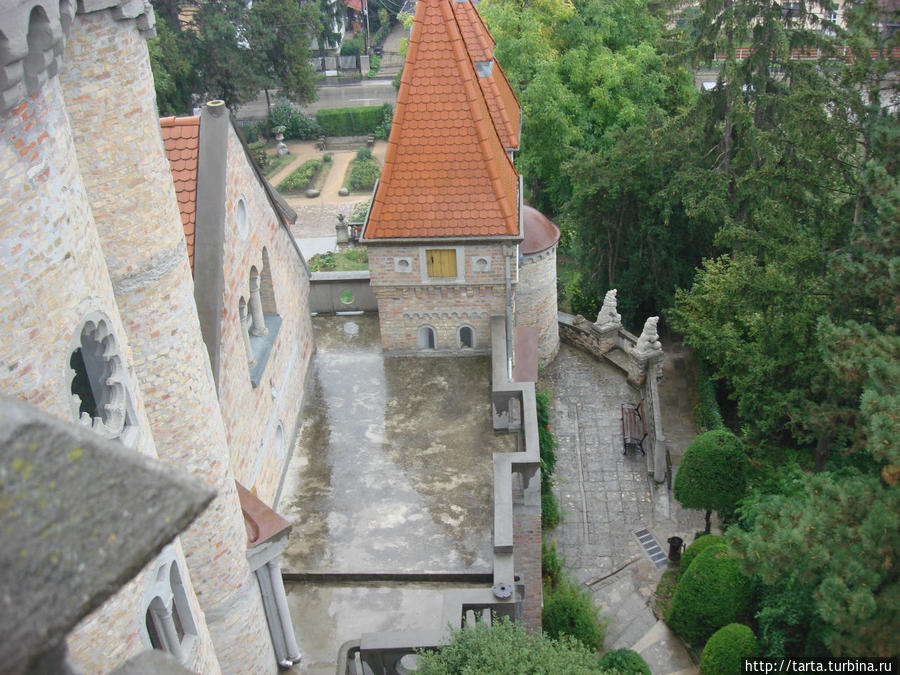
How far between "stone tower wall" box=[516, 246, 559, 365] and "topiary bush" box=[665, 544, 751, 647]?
10.3m

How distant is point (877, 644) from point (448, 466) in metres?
7.50

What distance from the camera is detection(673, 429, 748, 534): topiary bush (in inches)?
806

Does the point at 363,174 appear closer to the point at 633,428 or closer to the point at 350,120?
the point at 350,120

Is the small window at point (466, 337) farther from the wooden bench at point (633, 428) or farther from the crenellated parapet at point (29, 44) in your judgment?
the crenellated parapet at point (29, 44)

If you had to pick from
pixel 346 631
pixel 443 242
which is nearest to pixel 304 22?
pixel 443 242

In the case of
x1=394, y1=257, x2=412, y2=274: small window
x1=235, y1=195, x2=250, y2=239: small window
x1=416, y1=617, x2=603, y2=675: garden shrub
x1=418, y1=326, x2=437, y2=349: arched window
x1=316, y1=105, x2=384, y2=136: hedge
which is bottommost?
x1=316, y1=105, x2=384, y2=136: hedge

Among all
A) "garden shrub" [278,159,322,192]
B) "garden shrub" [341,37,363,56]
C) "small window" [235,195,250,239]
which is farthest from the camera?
"garden shrub" [341,37,363,56]

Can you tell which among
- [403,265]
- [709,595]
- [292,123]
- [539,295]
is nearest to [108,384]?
[403,265]

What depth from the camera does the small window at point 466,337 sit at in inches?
765

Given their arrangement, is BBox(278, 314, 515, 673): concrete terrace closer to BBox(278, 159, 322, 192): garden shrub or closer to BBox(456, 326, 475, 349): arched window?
BBox(456, 326, 475, 349): arched window

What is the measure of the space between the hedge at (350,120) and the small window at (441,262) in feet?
143

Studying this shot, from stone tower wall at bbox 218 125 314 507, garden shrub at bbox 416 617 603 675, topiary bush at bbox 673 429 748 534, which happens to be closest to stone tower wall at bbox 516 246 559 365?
topiary bush at bbox 673 429 748 534

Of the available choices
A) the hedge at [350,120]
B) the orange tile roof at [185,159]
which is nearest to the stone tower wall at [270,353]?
the orange tile roof at [185,159]

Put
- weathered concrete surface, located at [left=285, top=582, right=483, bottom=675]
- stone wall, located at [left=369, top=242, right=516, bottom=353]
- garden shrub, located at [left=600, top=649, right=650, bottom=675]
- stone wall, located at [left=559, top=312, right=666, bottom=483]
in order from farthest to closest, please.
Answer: stone wall, located at [left=559, top=312, right=666, bottom=483] → stone wall, located at [left=369, top=242, right=516, bottom=353] → garden shrub, located at [left=600, top=649, right=650, bottom=675] → weathered concrete surface, located at [left=285, top=582, right=483, bottom=675]
